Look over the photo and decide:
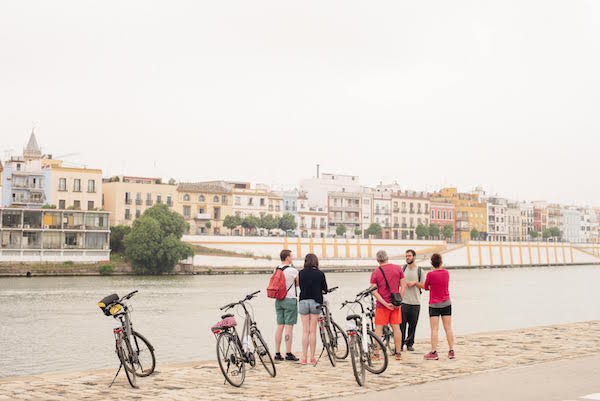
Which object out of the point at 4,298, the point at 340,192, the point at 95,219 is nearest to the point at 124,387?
the point at 4,298

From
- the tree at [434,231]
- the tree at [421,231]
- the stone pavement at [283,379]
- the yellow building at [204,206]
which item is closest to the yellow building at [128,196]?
the yellow building at [204,206]

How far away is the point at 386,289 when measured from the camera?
14.5 metres

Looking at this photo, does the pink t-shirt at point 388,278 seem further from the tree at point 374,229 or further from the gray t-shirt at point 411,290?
the tree at point 374,229

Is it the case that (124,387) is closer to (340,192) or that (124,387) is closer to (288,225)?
(288,225)

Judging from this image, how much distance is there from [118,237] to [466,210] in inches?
3557

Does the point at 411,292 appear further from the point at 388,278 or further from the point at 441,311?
the point at 388,278

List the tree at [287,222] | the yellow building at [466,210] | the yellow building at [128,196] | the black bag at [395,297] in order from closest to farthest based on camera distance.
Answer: the black bag at [395,297] → the yellow building at [128,196] → the tree at [287,222] → the yellow building at [466,210]

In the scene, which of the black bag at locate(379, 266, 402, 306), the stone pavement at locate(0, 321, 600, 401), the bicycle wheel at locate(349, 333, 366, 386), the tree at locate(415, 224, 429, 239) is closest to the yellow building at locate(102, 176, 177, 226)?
the tree at locate(415, 224, 429, 239)

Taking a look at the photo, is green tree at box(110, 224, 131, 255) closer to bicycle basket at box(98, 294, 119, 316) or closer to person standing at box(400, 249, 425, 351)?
person standing at box(400, 249, 425, 351)

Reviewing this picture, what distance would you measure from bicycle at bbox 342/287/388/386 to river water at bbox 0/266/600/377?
11950 mm

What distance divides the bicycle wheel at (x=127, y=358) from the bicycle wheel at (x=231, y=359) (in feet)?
4.49

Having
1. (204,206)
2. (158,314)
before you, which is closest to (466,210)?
(204,206)

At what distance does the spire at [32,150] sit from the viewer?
123781mm

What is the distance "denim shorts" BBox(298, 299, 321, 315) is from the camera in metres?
14.0
